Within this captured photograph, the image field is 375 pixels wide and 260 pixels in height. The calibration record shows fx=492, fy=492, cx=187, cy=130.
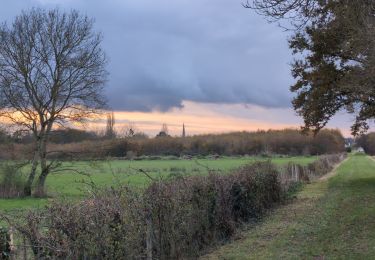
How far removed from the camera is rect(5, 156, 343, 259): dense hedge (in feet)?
22.8

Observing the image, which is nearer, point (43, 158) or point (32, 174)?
point (32, 174)

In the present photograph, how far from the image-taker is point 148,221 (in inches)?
360

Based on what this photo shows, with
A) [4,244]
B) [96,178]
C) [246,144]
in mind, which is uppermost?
[246,144]

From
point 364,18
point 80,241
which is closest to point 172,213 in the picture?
point 80,241

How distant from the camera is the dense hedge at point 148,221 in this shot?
695 cm

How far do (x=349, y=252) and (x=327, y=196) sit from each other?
1504cm

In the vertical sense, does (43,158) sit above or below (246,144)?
below

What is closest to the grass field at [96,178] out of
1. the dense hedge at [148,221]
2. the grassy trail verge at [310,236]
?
the dense hedge at [148,221]

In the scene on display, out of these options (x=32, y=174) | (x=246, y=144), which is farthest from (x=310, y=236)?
(x=246, y=144)

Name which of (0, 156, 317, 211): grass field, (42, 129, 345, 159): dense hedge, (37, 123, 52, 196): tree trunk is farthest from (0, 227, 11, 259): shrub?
(42, 129, 345, 159): dense hedge

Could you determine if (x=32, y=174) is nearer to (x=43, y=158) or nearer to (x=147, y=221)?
(x=43, y=158)

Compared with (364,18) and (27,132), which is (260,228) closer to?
(364,18)

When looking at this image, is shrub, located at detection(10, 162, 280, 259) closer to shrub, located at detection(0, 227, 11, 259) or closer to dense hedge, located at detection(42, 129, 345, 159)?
shrub, located at detection(0, 227, 11, 259)

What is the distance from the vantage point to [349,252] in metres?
11.1
